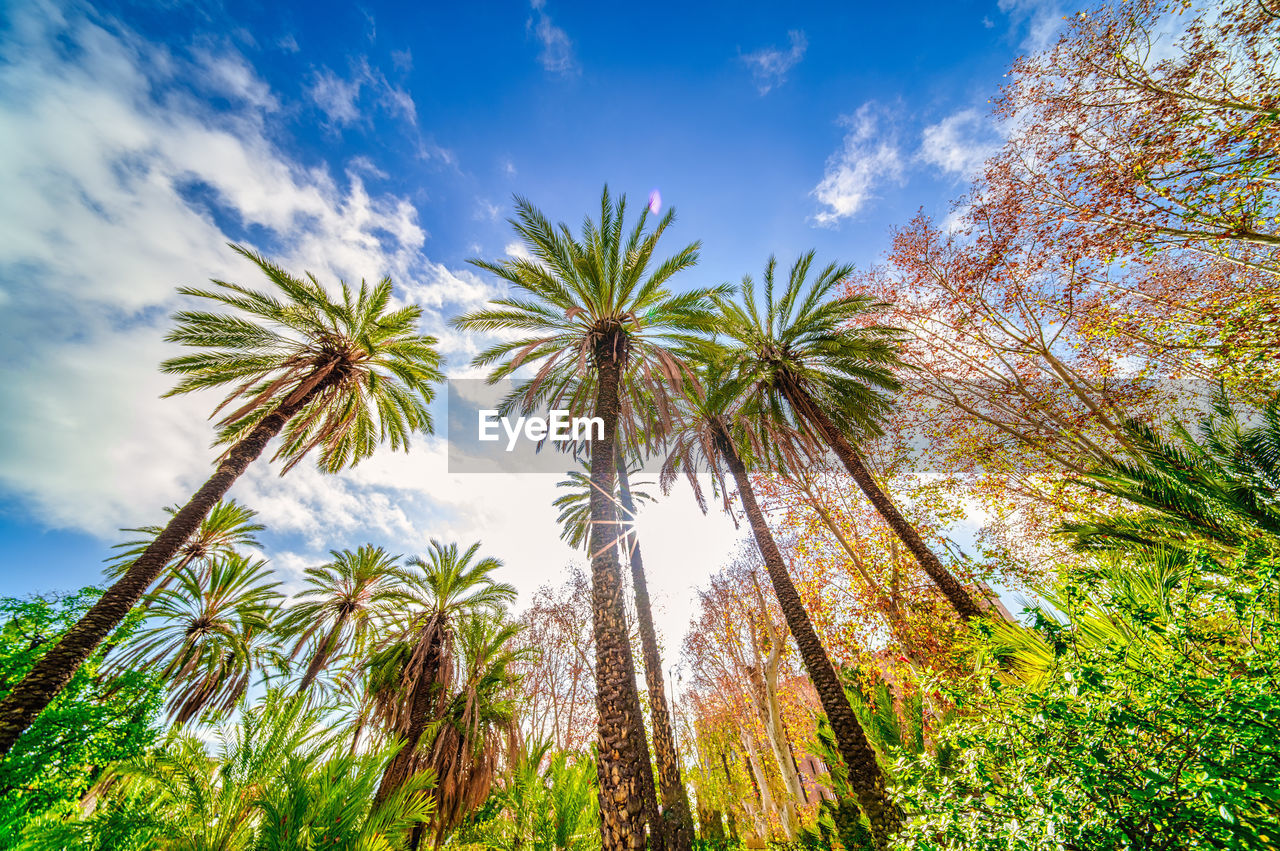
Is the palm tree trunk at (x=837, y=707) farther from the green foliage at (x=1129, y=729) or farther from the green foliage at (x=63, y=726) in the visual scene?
the green foliage at (x=63, y=726)

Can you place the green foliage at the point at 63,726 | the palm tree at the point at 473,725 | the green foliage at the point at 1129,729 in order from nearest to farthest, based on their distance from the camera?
the green foliage at the point at 1129,729, the green foliage at the point at 63,726, the palm tree at the point at 473,725

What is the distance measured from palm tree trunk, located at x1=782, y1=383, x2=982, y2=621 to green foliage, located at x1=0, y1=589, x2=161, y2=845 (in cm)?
1346

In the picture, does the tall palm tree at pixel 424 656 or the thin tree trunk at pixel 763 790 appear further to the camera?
the thin tree trunk at pixel 763 790

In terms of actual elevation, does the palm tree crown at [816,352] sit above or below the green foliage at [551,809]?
above

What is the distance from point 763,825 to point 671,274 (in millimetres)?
25443

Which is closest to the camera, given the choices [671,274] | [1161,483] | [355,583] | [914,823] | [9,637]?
[914,823]

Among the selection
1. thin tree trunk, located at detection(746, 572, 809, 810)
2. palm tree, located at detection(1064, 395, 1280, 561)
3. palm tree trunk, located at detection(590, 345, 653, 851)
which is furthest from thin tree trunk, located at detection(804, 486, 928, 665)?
palm tree trunk, located at detection(590, 345, 653, 851)

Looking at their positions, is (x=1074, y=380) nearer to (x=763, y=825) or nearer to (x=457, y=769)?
(x=457, y=769)

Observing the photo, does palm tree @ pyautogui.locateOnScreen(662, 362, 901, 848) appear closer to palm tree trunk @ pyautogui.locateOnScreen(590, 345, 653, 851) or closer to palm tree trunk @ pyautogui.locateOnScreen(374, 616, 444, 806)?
palm tree trunk @ pyautogui.locateOnScreen(590, 345, 653, 851)

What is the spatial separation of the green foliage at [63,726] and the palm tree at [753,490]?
36.6 feet

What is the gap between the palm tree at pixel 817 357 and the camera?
10.4 m

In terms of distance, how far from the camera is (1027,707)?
212cm

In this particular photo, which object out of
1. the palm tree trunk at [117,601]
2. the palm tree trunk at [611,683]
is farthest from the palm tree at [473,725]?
the palm tree trunk at [611,683]

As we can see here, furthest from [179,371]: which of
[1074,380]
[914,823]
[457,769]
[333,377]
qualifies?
[1074,380]
